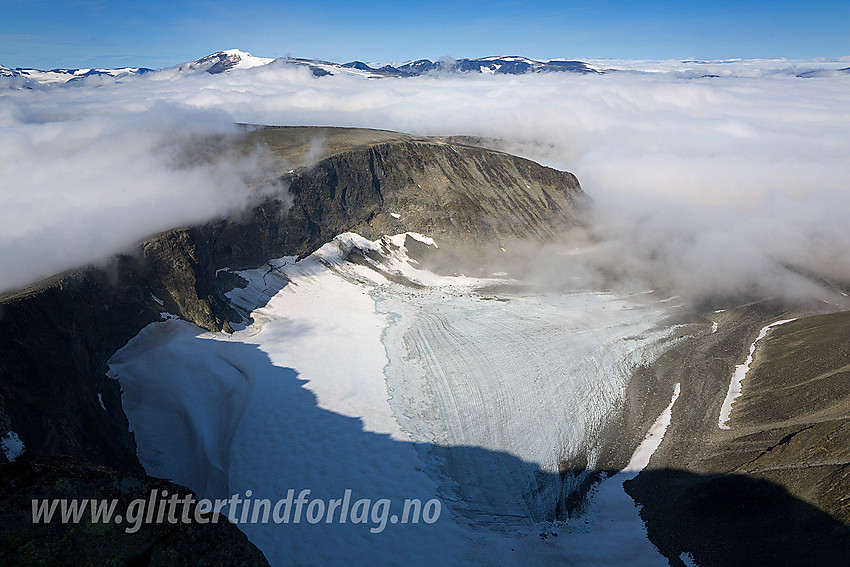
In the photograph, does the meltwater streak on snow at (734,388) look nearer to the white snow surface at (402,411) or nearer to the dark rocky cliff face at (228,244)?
the white snow surface at (402,411)

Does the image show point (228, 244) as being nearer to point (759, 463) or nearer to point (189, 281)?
point (189, 281)

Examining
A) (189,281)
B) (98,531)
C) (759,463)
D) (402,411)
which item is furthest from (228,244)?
(759,463)

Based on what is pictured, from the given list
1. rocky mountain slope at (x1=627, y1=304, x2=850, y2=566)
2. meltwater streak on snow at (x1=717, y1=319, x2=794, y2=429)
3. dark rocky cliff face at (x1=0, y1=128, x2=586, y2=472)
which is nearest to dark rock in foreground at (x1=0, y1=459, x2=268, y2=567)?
dark rocky cliff face at (x1=0, y1=128, x2=586, y2=472)

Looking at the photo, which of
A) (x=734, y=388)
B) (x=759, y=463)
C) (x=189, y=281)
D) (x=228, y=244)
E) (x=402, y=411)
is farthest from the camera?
(x=228, y=244)

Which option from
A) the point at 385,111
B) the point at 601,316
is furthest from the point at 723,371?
the point at 385,111

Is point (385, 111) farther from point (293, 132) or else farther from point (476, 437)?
point (476, 437)

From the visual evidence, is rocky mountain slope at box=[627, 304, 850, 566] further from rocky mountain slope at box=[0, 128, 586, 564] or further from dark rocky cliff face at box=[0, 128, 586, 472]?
dark rocky cliff face at box=[0, 128, 586, 472]

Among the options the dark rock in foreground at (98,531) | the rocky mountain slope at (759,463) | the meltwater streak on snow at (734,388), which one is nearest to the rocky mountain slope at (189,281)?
the dark rock in foreground at (98,531)

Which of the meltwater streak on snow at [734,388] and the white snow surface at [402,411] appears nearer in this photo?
the white snow surface at [402,411]
